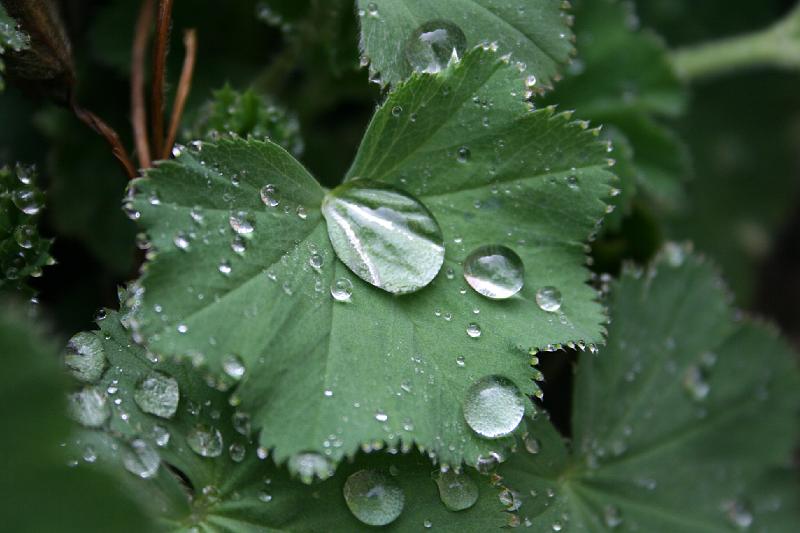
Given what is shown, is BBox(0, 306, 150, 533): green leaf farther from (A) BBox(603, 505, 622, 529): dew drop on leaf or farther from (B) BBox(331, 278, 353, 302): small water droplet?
(A) BBox(603, 505, 622, 529): dew drop on leaf

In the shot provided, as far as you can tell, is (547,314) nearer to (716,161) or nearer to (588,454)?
(588,454)

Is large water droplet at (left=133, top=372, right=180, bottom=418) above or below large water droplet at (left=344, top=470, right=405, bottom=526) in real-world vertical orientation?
above

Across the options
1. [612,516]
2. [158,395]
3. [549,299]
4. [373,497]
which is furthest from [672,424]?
[158,395]

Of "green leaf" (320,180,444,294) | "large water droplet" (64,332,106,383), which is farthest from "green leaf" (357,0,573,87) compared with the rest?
"large water droplet" (64,332,106,383)

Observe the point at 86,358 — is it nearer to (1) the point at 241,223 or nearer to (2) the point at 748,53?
(1) the point at 241,223

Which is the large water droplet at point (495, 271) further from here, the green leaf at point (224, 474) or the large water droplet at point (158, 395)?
the large water droplet at point (158, 395)

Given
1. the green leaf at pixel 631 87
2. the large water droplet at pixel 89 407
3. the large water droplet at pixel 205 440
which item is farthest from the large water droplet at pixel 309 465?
the green leaf at pixel 631 87
